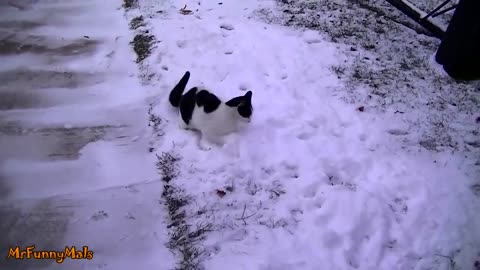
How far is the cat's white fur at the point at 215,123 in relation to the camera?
330 cm

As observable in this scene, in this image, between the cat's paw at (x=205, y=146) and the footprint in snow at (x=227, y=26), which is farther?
the footprint in snow at (x=227, y=26)

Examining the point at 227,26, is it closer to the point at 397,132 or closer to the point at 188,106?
the point at 188,106

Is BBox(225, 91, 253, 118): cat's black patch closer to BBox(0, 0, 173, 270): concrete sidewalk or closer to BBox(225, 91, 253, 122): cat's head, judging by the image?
BBox(225, 91, 253, 122): cat's head

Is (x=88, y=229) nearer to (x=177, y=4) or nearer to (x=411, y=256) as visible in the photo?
(x=411, y=256)

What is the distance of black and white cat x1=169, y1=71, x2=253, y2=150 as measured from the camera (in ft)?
10.8

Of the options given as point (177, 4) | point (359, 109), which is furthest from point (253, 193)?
point (177, 4)

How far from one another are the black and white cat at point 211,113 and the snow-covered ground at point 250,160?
0.46 feet

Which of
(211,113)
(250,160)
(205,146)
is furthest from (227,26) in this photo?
(250,160)

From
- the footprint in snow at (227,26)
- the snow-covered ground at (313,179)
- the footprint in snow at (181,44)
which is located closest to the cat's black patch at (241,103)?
the snow-covered ground at (313,179)

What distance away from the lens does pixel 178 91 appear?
12.2 feet

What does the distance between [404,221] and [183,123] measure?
2.21m

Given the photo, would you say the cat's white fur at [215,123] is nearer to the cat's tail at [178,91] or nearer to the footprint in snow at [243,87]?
the cat's tail at [178,91]

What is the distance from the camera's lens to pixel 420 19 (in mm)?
5176

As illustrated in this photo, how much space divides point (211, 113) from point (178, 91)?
64cm
